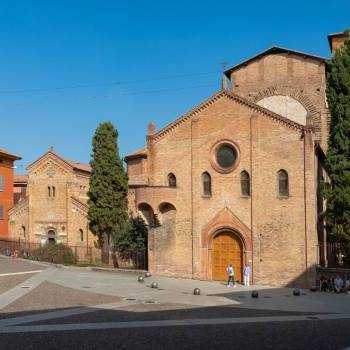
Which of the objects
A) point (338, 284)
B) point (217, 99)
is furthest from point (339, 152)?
point (217, 99)

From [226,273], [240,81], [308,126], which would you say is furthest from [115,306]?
[240,81]

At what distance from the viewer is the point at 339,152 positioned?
90.9 ft

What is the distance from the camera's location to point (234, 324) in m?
16.4

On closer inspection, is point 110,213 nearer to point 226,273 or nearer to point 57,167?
point 57,167

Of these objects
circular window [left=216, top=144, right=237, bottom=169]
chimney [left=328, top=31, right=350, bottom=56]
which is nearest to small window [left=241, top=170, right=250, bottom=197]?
circular window [left=216, top=144, right=237, bottom=169]

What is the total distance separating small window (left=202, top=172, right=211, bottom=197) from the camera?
29997mm

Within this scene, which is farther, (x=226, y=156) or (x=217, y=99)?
(x=217, y=99)

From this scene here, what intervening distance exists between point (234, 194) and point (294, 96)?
10509 mm

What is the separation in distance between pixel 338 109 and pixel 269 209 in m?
6.55

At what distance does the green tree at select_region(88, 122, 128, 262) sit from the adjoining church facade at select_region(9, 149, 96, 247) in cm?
231

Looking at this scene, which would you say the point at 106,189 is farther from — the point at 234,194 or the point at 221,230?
the point at 234,194

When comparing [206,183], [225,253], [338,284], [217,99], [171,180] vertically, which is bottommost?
[338,284]

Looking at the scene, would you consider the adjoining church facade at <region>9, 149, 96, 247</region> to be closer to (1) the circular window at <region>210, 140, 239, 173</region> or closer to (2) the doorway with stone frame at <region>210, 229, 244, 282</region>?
(2) the doorway with stone frame at <region>210, 229, 244, 282</region>

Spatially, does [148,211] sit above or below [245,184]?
below
